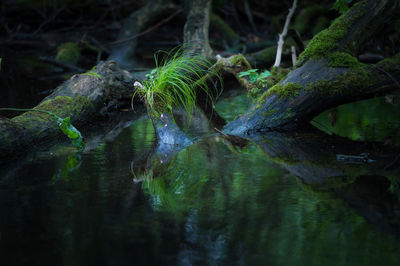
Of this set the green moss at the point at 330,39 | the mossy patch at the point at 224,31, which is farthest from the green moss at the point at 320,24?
the green moss at the point at 330,39

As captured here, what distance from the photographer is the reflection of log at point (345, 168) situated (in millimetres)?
2352

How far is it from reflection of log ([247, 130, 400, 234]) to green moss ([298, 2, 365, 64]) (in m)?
0.72

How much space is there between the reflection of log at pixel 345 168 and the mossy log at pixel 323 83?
201 mm

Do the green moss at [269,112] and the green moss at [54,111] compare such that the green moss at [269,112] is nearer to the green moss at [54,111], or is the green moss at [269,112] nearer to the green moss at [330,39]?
the green moss at [330,39]

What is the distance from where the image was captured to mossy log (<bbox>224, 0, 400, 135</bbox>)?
3947 mm

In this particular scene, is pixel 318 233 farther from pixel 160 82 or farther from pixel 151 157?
pixel 160 82

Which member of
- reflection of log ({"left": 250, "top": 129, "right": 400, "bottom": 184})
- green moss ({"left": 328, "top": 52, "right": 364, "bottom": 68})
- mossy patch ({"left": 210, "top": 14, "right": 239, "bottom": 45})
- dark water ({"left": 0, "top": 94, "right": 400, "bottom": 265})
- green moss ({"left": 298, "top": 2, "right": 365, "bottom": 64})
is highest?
mossy patch ({"left": 210, "top": 14, "right": 239, "bottom": 45})

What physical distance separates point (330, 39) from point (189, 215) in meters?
2.61

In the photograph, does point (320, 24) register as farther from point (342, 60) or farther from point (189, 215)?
point (189, 215)

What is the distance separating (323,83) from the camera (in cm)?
393

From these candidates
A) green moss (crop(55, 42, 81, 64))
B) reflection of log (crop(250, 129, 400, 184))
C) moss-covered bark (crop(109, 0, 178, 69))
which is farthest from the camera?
moss-covered bark (crop(109, 0, 178, 69))

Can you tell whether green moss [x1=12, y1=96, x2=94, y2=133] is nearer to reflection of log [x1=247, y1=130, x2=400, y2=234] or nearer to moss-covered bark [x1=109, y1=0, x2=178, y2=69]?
reflection of log [x1=247, y1=130, x2=400, y2=234]

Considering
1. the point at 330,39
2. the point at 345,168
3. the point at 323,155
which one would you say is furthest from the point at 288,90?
the point at 345,168

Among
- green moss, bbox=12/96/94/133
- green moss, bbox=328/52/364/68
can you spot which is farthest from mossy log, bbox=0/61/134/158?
green moss, bbox=328/52/364/68
